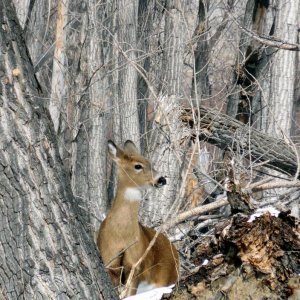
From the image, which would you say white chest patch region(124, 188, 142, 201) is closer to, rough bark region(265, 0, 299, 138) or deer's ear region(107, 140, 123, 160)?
deer's ear region(107, 140, 123, 160)

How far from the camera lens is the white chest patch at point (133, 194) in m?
8.92

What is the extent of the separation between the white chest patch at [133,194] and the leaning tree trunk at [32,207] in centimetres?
404

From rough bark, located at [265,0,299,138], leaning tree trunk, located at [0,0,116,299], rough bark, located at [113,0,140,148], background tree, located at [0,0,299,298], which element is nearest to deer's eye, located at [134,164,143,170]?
background tree, located at [0,0,299,298]

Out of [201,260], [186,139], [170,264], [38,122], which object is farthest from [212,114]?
[38,122]

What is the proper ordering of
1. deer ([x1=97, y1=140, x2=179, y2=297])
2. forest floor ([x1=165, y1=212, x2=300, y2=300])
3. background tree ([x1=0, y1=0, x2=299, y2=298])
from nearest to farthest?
1. forest floor ([x1=165, y1=212, x2=300, y2=300])
2. deer ([x1=97, y1=140, x2=179, y2=297])
3. background tree ([x1=0, y1=0, x2=299, y2=298])

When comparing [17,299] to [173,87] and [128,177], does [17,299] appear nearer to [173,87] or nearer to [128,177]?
[128,177]

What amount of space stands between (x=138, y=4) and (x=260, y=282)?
10.6 metres

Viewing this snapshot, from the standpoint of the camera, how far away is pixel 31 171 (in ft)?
15.4

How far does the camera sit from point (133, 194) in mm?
8984

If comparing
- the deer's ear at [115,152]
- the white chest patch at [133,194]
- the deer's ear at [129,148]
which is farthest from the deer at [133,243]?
the deer's ear at [129,148]

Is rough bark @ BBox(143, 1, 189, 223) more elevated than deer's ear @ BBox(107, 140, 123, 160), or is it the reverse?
deer's ear @ BBox(107, 140, 123, 160)

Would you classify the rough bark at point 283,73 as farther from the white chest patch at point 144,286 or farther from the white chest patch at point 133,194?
the white chest patch at point 144,286

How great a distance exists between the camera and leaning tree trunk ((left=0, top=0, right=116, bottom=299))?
464 cm

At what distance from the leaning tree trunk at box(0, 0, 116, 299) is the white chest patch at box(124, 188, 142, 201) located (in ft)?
13.3
